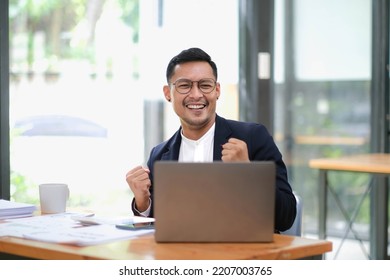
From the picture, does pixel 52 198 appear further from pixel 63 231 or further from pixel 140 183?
pixel 63 231

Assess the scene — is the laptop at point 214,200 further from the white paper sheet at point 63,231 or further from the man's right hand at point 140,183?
the man's right hand at point 140,183

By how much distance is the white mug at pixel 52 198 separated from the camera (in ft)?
8.41

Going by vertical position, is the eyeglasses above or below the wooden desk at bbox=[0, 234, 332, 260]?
above

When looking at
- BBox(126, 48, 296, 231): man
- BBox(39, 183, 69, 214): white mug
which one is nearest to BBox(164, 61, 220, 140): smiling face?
BBox(126, 48, 296, 231): man

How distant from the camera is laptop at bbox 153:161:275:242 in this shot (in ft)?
6.39

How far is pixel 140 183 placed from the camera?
98.0 inches

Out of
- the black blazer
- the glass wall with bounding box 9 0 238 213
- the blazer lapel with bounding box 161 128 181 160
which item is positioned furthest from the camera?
the glass wall with bounding box 9 0 238 213

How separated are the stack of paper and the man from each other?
1.17 feet

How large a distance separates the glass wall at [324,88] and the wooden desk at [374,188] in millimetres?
255

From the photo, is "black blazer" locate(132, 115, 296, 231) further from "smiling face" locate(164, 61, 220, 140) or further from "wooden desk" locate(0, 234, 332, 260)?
Answer: "wooden desk" locate(0, 234, 332, 260)

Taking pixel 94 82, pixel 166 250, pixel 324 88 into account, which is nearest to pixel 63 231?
pixel 166 250

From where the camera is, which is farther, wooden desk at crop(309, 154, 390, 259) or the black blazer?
wooden desk at crop(309, 154, 390, 259)

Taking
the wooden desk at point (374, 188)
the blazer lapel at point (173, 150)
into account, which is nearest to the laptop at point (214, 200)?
the blazer lapel at point (173, 150)

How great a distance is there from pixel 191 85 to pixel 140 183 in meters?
0.44
